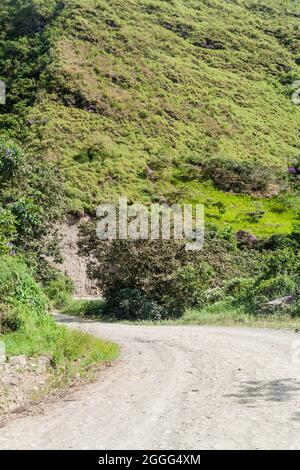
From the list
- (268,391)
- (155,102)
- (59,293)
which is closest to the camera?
(268,391)

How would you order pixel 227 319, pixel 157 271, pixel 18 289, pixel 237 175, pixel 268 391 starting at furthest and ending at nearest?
pixel 237 175
pixel 157 271
pixel 227 319
pixel 18 289
pixel 268 391

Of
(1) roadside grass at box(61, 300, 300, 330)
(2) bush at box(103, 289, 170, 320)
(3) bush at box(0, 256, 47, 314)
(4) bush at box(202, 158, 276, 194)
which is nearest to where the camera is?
(3) bush at box(0, 256, 47, 314)

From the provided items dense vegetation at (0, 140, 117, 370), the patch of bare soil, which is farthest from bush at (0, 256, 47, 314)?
the patch of bare soil

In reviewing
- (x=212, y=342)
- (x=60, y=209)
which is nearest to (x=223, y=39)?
(x=60, y=209)

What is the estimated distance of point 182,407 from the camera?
23.4ft

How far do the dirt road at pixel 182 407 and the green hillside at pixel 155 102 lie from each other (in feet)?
125

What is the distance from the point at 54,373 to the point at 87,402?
267cm

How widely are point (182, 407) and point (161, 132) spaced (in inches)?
2562

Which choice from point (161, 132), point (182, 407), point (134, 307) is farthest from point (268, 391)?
point (161, 132)

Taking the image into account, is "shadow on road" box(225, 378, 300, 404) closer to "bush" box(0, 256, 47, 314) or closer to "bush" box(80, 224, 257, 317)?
"bush" box(0, 256, 47, 314)

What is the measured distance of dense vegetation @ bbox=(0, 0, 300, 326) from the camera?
24125 mm

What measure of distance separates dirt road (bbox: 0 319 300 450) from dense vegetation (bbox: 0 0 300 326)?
812 cm

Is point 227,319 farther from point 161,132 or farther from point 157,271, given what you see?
point 161,132
